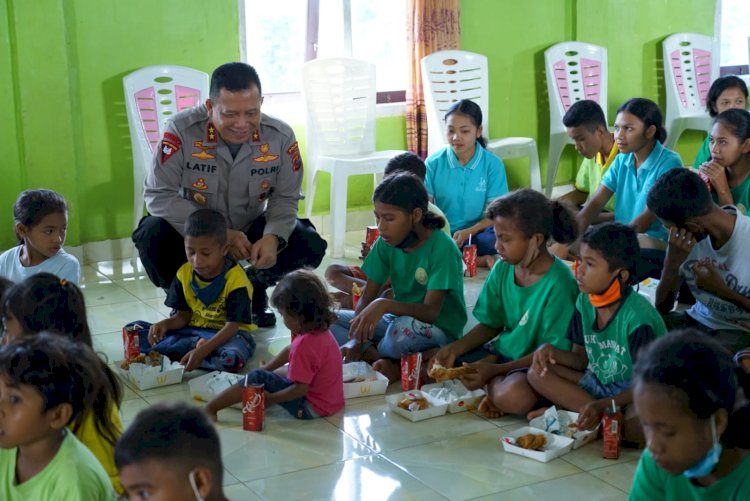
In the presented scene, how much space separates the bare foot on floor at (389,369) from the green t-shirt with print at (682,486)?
1.79 meters

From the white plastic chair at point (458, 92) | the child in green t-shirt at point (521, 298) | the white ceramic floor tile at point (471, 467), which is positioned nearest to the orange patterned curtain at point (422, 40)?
the white plastic chair at point (458, 92)

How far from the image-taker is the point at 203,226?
3.71 m

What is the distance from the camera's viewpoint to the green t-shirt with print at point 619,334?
2.96 metres

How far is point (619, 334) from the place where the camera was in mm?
3025

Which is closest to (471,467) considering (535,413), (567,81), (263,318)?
(535,413)

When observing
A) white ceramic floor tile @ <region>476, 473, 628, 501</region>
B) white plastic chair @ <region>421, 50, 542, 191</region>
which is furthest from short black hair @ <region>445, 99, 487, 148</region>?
white ceramic floor tile @ <region>476, 473, 628, 501</region>

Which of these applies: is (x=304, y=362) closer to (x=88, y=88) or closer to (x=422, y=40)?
(x=88, y=88)

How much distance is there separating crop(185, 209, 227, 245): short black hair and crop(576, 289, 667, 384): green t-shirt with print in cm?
134

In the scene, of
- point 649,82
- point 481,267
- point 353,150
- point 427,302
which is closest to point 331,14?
point 353,150

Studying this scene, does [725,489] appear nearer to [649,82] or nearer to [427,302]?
[427,302]

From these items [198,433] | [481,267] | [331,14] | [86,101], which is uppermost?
[331,14]

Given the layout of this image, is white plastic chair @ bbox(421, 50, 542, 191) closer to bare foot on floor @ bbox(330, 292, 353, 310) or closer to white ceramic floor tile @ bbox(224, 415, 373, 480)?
bare foot on floor @ bbox(330, 292, 353, 310)

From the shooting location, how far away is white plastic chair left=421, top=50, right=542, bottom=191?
629 centimetres

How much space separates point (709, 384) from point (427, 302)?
Answer: 6.47 feet
